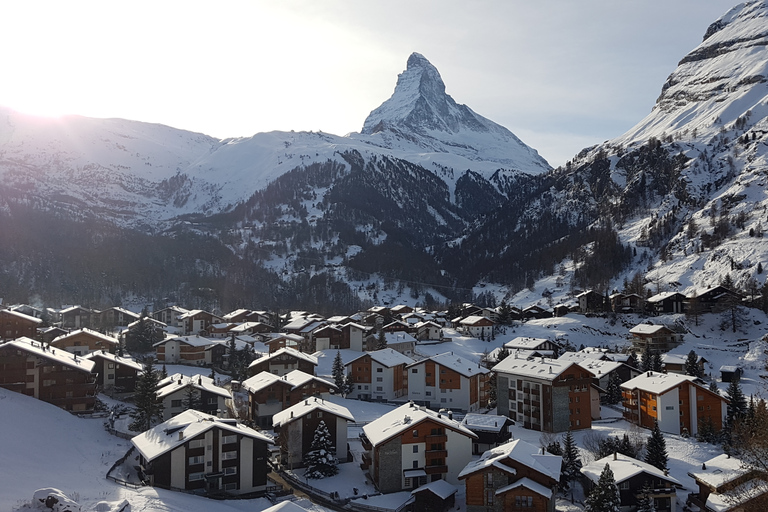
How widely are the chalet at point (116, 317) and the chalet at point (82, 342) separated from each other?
29.9m

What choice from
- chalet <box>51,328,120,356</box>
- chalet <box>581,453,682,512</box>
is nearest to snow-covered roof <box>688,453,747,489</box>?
chalet <box>581,453,682,512</box>

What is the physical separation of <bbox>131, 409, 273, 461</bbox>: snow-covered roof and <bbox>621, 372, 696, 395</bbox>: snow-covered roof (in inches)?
1207

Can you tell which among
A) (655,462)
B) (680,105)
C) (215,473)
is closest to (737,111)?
(680,105)

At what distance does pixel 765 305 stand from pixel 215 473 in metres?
73.1

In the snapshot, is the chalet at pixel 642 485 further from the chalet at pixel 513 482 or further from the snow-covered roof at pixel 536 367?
the snow-covered roof at pixel 536 367

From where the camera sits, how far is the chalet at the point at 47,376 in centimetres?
3962

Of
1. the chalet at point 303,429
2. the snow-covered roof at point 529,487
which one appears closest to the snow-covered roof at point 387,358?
the chalet at point 303,429

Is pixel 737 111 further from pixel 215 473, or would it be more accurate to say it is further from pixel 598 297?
pixel 215 473

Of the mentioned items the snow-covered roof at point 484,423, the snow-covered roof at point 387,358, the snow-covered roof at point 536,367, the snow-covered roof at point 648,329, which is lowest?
the snow-covered roof at point 484,423

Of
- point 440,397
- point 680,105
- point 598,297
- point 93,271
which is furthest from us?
point 680,105

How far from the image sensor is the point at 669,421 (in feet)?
145

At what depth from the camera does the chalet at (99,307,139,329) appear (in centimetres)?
9225

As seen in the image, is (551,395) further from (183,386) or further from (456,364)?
(183,386)

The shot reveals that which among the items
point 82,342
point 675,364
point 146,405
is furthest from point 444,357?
point 82,342
